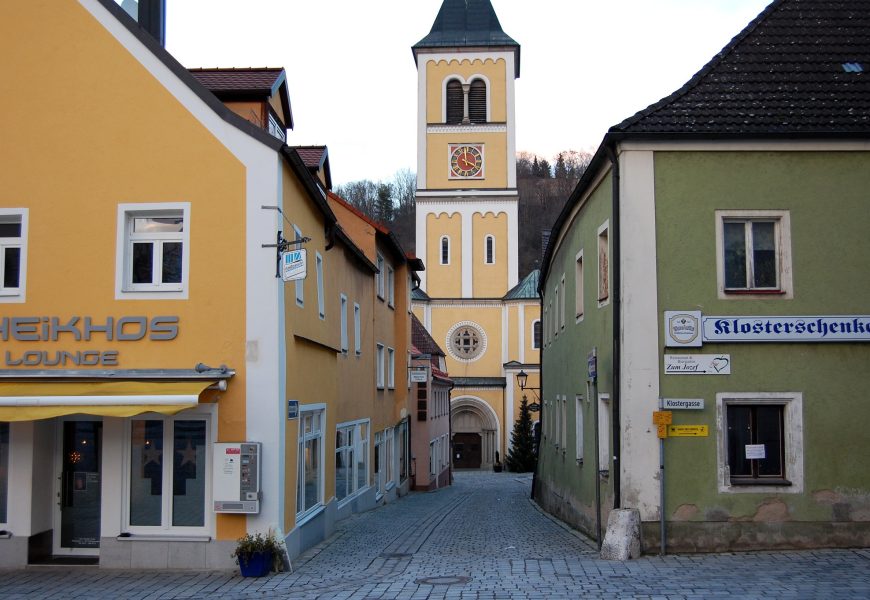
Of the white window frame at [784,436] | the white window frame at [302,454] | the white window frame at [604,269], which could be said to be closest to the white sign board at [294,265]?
the white window frame at [302,454]

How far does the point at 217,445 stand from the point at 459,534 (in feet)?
22.6

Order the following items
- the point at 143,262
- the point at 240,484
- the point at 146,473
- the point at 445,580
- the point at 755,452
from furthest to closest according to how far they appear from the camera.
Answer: the point at 755,452 < the point at 143,262 < the point at 146,473 < the point at 240,484 < the point at 445,580

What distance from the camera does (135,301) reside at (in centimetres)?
1355

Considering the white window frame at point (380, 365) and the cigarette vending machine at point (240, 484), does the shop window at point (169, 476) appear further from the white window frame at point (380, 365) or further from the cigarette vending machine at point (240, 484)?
the white window frame at point (380, 365)

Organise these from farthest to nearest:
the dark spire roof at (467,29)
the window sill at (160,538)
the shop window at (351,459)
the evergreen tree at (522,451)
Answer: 1. the dark spire roof at (467,29)
2. the evergreen tree at (522,451)
3. the shop window at (351,459)
4. the window sill at (160,538)

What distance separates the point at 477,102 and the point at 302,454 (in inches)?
2047

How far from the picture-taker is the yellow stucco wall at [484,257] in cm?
6419

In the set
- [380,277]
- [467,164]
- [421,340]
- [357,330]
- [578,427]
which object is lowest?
[578,427]

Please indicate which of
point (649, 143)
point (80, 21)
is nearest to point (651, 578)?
point (649, 143)

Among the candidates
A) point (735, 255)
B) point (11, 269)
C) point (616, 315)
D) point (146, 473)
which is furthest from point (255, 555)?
point (735, 255)

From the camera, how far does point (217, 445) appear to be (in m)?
13.1

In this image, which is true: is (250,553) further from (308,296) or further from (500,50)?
(500,50)

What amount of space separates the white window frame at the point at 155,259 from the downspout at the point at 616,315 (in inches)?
234

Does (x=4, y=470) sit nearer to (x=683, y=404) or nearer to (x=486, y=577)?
(x=486, y=577)
